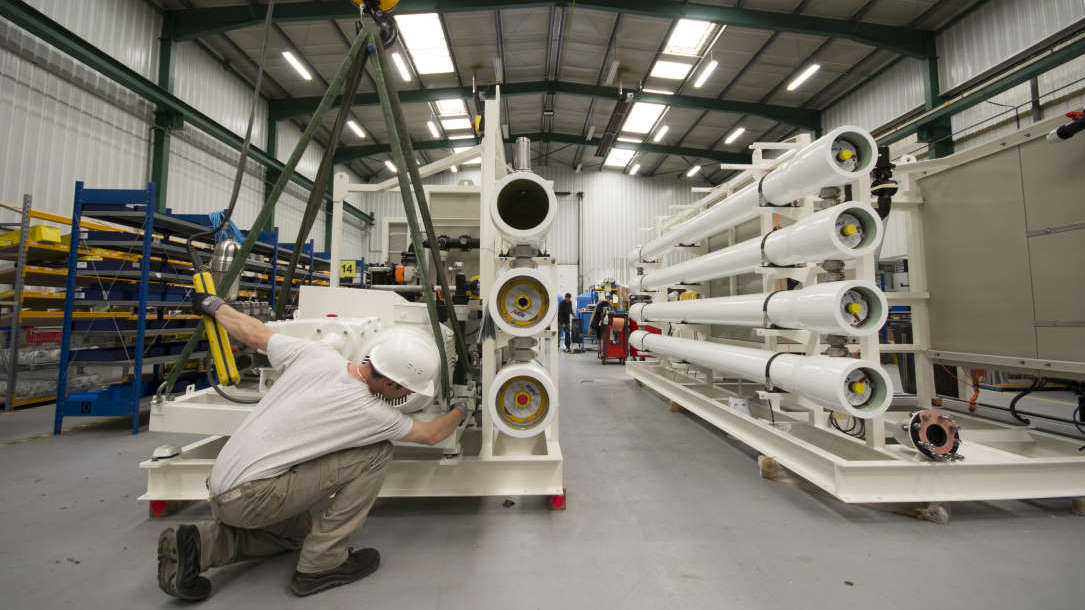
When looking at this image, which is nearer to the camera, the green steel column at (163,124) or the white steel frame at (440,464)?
the white steel frame at (440,464)

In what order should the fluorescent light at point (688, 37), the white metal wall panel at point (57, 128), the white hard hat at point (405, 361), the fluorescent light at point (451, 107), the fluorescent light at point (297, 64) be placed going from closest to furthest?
the white hard hat at point (405, 361) → the white metal wall panel at point (57, 128) → the fluorescent light at point (688, 37) → the fluorescent light at point (297, 64) → the fluorescent light at point (451, 107)

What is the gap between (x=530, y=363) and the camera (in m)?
1.99

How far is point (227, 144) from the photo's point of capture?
7.07 metres

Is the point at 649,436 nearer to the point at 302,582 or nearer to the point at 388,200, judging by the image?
the point at 302,582

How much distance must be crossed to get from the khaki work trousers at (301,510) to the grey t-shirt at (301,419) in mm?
47

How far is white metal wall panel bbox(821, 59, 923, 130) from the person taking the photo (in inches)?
292

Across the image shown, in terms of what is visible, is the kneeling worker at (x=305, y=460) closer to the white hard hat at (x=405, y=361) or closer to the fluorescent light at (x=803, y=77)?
the white hard hat at (x=405, y=361)

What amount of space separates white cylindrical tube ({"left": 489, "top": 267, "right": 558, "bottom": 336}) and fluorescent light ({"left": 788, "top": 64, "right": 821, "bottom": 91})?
917cm

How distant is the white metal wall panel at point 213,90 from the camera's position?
6.46 meters

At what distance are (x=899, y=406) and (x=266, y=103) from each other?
11.6 meters

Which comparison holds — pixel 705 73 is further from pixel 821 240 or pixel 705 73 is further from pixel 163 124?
pixel 163 124

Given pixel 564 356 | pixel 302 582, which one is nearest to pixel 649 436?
pixel 302 582

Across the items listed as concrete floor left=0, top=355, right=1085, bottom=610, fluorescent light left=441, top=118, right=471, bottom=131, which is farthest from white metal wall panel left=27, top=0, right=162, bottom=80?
concrete floor left=0, top=355, right=1085, bottom=610

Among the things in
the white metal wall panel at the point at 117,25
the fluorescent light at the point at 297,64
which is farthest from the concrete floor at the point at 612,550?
the fluorescent light at the point at 297,64
